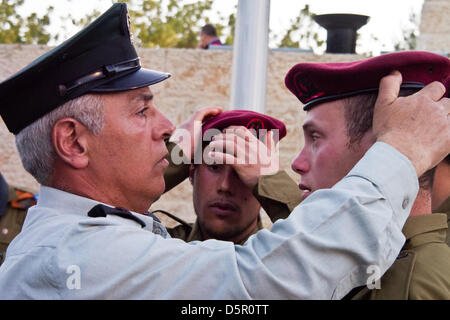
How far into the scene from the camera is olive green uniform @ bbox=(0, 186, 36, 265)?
458cm

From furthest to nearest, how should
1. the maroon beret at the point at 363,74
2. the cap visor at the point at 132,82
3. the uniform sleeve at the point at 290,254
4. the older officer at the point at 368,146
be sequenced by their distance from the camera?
the cap visor at the point at 132,82, the maroon beret at the point at 363,74, the older officer at the point at 368,146, the uniform sleeve at the point at 290,254

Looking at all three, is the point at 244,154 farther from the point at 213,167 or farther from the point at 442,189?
the point at 442,189

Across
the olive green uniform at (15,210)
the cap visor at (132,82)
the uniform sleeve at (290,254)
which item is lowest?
the olive green uniform at (15,210)

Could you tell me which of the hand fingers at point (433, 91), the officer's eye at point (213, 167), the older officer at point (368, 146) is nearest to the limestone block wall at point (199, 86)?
the officer's eye at point (213, 167)

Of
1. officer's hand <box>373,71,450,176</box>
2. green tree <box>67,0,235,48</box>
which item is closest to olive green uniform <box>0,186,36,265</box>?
officer's hand <box>373,71,450,176</box>

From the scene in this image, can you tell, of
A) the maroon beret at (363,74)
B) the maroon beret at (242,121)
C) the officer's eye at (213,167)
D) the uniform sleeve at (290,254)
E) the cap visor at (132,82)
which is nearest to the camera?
the uniform sleeve at (290,254)

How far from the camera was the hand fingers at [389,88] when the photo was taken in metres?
1.81

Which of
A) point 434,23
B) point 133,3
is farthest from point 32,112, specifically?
point 133,3

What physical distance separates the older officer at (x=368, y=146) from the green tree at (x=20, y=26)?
7.37 meters

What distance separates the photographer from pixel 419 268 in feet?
5.93

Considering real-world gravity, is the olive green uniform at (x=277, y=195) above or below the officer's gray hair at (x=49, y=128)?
below

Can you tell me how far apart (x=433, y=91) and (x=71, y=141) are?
1124mm

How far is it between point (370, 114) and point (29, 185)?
3600mm

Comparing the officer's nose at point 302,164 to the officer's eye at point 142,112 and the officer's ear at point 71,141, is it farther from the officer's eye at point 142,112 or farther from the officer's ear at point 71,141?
the officer's ear at point 71,141
